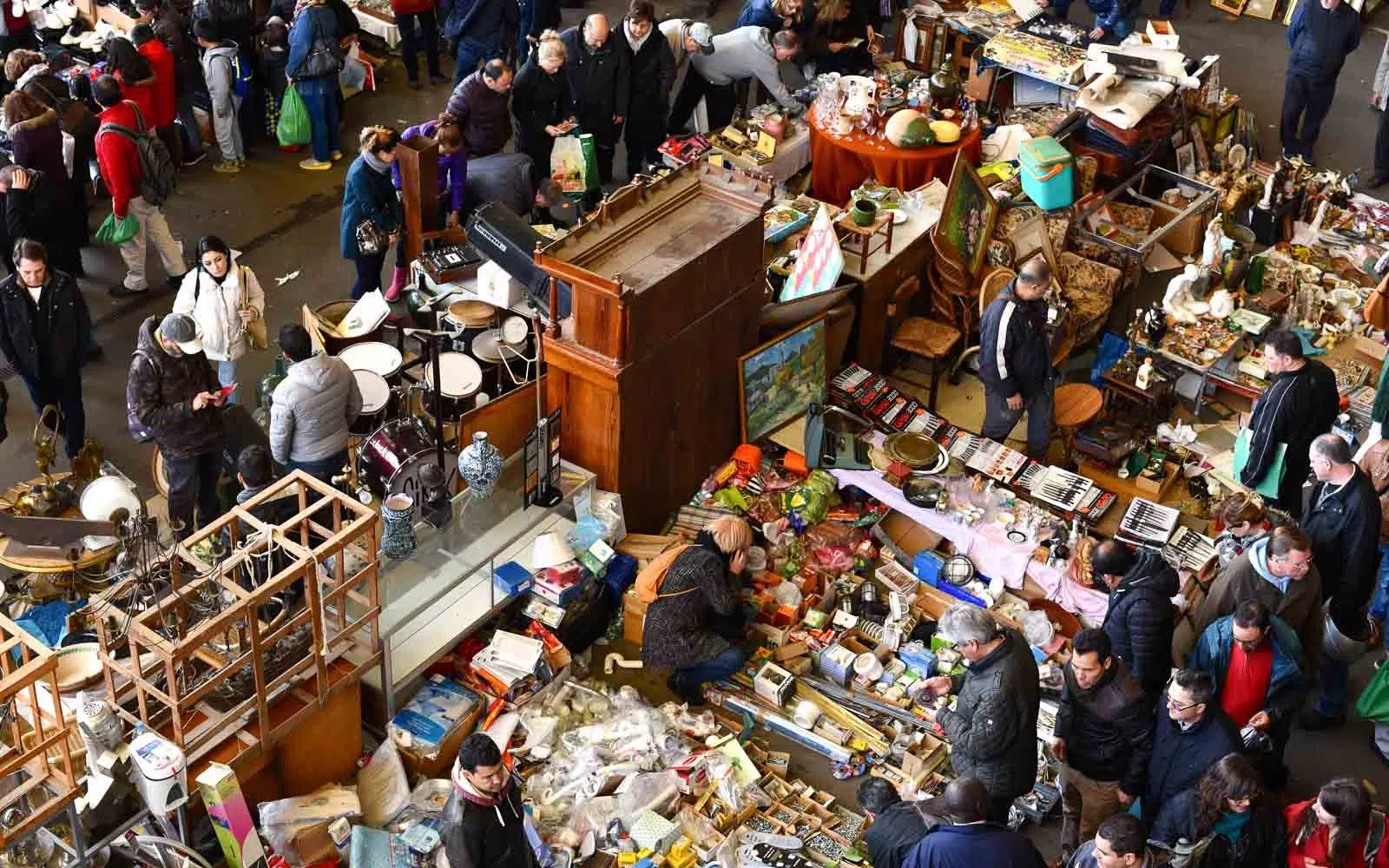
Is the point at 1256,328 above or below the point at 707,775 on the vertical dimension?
above

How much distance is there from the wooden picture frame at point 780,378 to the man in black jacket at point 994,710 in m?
2.83

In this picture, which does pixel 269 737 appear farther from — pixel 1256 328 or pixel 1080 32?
pixel 1080 32

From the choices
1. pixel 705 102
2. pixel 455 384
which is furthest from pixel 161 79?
pixel 455 384

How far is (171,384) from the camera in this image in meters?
8.41

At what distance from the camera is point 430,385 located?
9117 mm

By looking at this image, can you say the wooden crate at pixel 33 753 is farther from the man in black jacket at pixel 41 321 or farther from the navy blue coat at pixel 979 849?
the navy blue coat at pixel 979 849

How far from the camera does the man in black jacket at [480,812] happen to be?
239 inches

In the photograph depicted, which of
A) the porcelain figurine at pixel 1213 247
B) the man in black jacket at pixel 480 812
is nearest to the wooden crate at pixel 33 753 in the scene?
the man in black jacket at pixel 480 812

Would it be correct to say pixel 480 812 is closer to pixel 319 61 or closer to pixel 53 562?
pixel 53 562

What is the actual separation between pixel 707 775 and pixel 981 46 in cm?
839

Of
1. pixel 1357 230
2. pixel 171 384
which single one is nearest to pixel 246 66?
pixel 171 384

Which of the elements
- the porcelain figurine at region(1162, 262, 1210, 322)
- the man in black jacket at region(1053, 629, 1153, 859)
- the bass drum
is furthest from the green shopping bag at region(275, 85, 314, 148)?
the man in black jacket at region(1053, 629, 1153, 859)

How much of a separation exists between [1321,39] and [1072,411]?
5445 millimetres

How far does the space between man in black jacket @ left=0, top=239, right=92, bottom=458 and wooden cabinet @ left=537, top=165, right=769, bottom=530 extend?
293cm
